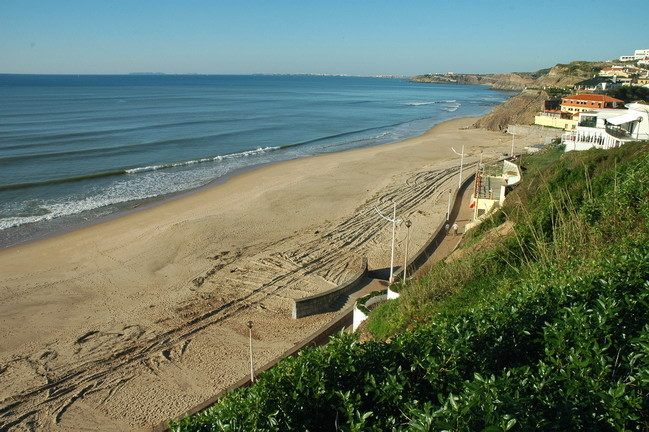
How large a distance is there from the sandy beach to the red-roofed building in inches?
1121

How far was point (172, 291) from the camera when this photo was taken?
15914 millimetres

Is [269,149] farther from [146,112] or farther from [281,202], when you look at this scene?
[146,112]

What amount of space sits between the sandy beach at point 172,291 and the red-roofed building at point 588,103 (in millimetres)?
28473

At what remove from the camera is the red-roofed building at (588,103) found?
48.1m

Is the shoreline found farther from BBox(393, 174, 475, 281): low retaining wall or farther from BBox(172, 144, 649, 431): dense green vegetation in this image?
BBox(172, 144, 649, 431): dense green vegetation

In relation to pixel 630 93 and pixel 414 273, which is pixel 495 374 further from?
pixel 630 93

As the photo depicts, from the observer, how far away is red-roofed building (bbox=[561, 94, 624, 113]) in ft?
158

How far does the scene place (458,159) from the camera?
126ft

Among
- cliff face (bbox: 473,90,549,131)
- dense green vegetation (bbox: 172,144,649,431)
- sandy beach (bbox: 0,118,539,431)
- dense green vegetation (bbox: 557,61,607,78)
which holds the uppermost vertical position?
dense green vegetation (bbox: 557,61,607,78)

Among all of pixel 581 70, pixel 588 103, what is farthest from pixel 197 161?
pixel 581 70

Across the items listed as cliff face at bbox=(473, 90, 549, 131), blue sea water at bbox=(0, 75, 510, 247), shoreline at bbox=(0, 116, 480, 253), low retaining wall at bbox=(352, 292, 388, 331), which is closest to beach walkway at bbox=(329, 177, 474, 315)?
low retaining wall at bbox=(352, 292, 388, 331)

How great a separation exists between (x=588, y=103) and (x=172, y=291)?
48581 mm

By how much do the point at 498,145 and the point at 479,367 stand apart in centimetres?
4425

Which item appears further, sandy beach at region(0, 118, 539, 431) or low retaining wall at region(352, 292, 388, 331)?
low retaining wall at region(352, 292, 388, 331)
